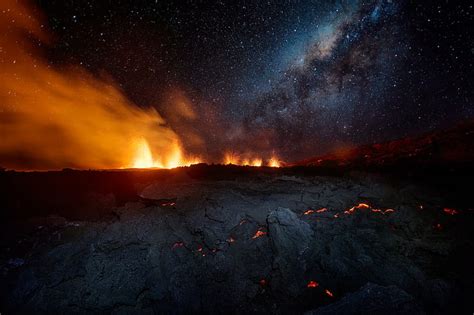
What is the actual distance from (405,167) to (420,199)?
1194mm

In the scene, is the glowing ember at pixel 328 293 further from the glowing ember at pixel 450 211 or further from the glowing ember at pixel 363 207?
the glowing ember at pixel 450 211

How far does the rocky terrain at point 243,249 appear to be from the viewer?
211 inches

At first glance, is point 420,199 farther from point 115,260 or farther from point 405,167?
point 115,260

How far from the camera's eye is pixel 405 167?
7203 millimetres

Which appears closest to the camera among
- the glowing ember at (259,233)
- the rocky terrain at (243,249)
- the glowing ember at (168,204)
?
the rocky terrain at (243,249)

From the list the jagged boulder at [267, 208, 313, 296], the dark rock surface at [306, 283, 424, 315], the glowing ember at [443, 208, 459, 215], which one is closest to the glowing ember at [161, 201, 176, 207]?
the jagged boulder at [267, 208, 313, 296]

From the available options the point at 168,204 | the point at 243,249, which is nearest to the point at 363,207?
the point at 243,249

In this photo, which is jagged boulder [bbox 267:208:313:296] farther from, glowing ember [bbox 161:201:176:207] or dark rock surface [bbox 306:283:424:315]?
glowing ember [bbox 161:201:176:207]

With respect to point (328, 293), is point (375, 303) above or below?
below

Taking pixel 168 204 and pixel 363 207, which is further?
pixel 363 207

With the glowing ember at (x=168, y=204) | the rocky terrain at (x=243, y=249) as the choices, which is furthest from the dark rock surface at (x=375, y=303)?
the glowing ember at (x=168, y=204)

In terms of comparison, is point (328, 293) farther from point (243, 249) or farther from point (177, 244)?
point (177, 244)

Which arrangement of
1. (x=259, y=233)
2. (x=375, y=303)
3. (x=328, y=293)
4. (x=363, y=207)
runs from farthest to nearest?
(x=363, y=207), (x=259, y=233), (x=328, y=293), (x=375, y=303)

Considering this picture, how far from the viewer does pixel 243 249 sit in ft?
20.7
